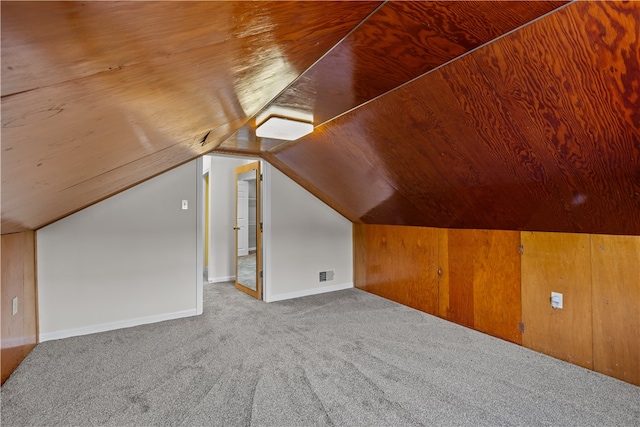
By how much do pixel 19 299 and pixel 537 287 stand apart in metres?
4.03

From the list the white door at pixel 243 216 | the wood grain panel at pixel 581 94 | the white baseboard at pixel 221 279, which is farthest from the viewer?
the white door at pixel 243 216

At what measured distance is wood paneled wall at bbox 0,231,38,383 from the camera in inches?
81.0

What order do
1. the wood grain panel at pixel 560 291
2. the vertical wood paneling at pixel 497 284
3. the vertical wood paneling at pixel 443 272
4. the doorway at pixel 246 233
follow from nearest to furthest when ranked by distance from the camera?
the wood grain panel at pixel 560 291 < the vertical wood paneling at pixel 497 284 < the vertical wood paneling at pixel 443 272 < the doorway at pixel 246 233

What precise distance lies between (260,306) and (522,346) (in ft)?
8.70

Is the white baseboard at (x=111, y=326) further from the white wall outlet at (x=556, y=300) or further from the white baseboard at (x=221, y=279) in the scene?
the white wall outlet at (x=556, y=300)

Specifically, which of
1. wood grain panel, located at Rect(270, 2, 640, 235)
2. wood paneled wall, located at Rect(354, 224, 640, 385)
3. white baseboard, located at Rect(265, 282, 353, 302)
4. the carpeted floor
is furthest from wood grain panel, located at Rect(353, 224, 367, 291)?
wood grain panel, located at Rect(270, 2, 640, 235)

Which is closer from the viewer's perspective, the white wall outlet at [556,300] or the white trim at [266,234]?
the white wall outlet at [556,300]

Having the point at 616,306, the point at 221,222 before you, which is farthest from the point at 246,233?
the point at 616,306

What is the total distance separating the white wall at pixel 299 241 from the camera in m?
3.90

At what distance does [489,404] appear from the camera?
176 cm

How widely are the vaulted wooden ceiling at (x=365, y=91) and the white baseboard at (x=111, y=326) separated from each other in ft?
3.72

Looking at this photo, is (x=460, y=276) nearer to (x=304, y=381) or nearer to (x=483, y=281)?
(x=483, y=281)

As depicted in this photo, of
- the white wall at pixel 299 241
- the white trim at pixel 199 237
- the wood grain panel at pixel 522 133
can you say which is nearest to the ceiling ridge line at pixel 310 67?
the wood grain panel at pixel 522 133

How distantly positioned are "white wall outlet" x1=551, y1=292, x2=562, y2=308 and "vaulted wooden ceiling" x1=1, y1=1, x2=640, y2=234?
0.51m
